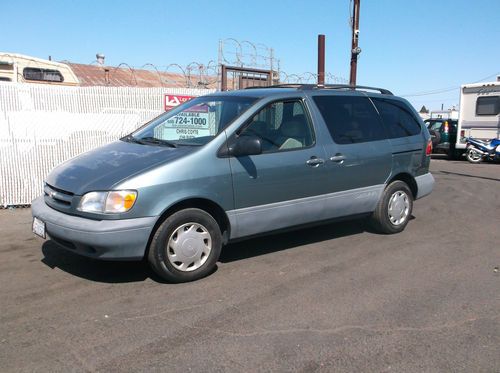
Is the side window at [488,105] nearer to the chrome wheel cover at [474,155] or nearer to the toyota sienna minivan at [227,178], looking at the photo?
the chrome wheel cover at [474,155]

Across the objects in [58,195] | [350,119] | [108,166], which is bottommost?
[58,195]

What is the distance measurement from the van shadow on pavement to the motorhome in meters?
6.74

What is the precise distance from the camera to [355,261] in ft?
17.0

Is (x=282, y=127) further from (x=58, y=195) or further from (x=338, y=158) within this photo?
(x=58, y=195)

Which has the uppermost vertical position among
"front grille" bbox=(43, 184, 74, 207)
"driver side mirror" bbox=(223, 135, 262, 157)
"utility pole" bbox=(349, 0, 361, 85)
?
"utility pole" bbox=(349, 0, 361, 85)

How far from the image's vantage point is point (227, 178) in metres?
4.55

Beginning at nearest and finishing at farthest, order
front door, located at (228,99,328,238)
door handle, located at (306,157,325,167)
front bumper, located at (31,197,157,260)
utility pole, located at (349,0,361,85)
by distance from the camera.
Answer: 1. front bumper, located at (31,197,157,260)
2. front door, located at (228,99,328,238)
3. door handle, located at (306,157,325,167)
4. utility pole, located at (349,0,361,85)

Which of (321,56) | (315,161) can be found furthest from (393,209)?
(321,56)

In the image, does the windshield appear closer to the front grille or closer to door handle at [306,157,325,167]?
door handle at [306,157,325,167]

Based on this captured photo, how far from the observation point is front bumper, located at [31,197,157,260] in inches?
159

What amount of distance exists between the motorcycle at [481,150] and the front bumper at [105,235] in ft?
51.1

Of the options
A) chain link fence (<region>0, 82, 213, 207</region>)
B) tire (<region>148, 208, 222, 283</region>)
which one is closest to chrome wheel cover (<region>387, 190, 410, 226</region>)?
tire (<region>148, 208, 222, 283</region>)

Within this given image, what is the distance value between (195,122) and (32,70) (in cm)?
787

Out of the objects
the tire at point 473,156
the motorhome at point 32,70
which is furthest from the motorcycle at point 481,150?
the motorhome at point 32,70
